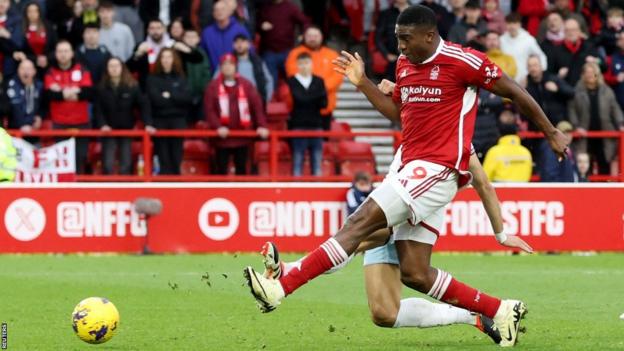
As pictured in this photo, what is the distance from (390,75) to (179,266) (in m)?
5.66

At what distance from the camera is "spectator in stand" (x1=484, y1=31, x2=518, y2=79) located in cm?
2061

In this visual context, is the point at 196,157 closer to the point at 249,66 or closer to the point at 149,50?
the point at 249,66

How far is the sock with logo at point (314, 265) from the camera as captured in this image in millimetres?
8945

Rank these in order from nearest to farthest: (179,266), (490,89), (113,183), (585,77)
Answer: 1. (490,89)
2. (179,266)
3. (113,183)
4. (585,77)

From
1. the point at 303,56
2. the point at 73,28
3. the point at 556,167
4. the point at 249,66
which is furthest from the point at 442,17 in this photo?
the point at 73,28

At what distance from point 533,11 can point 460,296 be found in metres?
14.0

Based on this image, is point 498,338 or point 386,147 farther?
point 386,147

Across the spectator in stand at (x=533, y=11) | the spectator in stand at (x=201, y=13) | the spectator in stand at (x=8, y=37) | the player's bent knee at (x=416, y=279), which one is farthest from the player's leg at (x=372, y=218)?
the spectator in stand at (x=533, y=11)

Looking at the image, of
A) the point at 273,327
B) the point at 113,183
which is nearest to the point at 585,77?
the point at 113,183

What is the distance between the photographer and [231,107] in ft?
64.9

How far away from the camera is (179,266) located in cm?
1689

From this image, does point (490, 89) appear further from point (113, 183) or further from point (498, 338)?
point (113, 183)

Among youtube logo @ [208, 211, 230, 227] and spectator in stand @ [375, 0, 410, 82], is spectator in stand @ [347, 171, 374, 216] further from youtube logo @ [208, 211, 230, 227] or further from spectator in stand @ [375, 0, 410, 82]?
spectator in stand @ [375, 0, 410, 82]

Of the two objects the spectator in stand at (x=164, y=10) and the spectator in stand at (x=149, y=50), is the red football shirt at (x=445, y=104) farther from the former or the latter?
the spectator in stand at (x=164, y=10)
